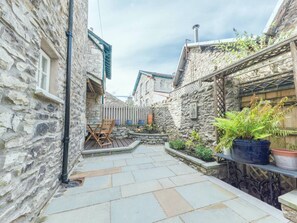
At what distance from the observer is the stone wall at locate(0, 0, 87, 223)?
108cm

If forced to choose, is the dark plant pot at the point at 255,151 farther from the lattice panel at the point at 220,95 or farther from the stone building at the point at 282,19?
the stone building at the point at 282,19

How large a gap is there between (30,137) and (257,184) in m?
3.89

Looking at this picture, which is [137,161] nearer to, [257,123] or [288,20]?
[257,123]

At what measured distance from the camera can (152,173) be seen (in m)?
2.98

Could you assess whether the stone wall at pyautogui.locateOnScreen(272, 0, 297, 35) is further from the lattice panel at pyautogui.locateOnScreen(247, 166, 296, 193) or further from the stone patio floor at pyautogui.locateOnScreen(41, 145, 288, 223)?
the stone patio floor at pyautogui.locateOnScreen(41, 145, 288, 223)

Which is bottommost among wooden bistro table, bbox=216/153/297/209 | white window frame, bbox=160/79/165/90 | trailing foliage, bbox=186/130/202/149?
wooden bistro table, bbox=216/153/297/209

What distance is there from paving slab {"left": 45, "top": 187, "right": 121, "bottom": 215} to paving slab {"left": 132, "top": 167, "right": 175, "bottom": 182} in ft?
2.07

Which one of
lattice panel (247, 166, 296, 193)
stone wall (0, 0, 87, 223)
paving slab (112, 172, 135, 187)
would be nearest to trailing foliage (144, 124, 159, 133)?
paving slab (112, 172, 135, 187)

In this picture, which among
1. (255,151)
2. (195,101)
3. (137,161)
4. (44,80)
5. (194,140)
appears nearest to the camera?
(44,80)

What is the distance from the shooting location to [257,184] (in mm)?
2781

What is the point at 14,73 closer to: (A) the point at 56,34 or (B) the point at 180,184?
(A) the point at 56,34

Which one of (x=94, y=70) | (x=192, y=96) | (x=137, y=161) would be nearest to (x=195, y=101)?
(x=192, y=96)

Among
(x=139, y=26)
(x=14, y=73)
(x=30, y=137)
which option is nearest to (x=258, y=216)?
(x=30, y=137)

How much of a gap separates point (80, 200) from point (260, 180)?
3.42 m
